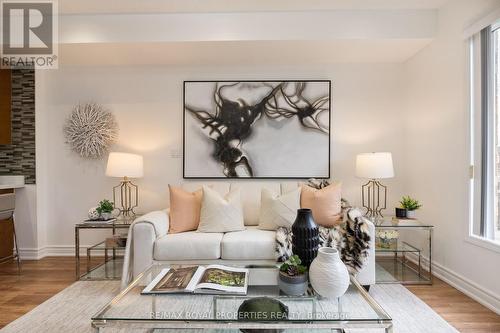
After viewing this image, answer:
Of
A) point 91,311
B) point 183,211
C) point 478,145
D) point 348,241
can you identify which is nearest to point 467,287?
point 348,241

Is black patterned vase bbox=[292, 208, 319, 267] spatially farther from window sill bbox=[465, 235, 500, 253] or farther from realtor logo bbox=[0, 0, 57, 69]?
realtor logo bbox=[0, 0, 57, 69]

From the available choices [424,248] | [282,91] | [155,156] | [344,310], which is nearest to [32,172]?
[155,156]

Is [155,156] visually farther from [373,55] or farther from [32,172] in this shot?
[373,55]

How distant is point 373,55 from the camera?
3.31 metres

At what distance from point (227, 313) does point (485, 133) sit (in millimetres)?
2451

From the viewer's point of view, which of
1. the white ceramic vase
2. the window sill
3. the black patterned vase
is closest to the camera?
the white ceramic vase

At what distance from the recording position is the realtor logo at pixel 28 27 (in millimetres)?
2928

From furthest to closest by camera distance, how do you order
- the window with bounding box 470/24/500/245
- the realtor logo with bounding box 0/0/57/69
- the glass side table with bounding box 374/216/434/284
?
the realtor logo with bounding box 0/0/57/69 < the glass side table with bounding box 374/216/434/284 < the window with bounding box 470/24/500/245

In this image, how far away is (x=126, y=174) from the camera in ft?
10.4

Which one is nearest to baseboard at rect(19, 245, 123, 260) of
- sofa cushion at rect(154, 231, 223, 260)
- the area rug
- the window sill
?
the area rug

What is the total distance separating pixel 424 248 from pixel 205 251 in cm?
236

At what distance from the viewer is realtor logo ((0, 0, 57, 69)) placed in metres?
2.93

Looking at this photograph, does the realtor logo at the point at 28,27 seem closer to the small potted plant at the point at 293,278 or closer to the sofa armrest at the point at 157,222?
the sofa armrest at the point at 157,222

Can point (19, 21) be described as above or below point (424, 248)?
above
